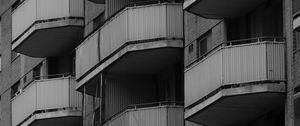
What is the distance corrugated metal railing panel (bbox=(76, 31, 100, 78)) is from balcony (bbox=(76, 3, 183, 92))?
316 millimetres

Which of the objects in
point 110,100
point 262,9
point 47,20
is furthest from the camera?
point 47,20

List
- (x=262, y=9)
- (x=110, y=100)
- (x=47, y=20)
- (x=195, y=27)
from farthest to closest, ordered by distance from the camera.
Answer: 1. (x=47, y=20)
2. (x=110, y=100)
3. (x=195, y=27)
4. (x=262, y=9)

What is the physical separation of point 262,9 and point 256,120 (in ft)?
9.74

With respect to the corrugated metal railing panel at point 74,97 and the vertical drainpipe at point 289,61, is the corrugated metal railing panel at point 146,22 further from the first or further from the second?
the vertical drainpipe at point 289,61

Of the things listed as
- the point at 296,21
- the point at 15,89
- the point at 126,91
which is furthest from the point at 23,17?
the point at 296,21

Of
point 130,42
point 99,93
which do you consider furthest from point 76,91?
point 130,42

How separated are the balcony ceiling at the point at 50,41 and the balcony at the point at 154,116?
293 inches

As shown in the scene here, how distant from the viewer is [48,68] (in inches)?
2290

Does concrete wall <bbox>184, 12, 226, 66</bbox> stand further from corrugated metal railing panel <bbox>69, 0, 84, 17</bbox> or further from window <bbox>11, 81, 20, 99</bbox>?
window <bbox>11, 81, 20, 99</bbox>

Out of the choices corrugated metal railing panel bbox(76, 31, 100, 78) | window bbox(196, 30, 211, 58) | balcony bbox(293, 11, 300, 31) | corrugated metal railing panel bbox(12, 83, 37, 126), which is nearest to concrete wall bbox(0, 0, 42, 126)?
corrugated metal railing panel bbox(12, 83, 37, 126)

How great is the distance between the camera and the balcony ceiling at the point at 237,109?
4209cm

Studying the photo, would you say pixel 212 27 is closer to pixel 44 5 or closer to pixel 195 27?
pixel 195 27

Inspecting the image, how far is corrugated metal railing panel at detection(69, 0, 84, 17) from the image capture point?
5528cm

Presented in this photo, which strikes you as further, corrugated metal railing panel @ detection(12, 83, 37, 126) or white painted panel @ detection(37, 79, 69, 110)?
corrugated metal railing panel @ detection(12, 83, 37, 126)
